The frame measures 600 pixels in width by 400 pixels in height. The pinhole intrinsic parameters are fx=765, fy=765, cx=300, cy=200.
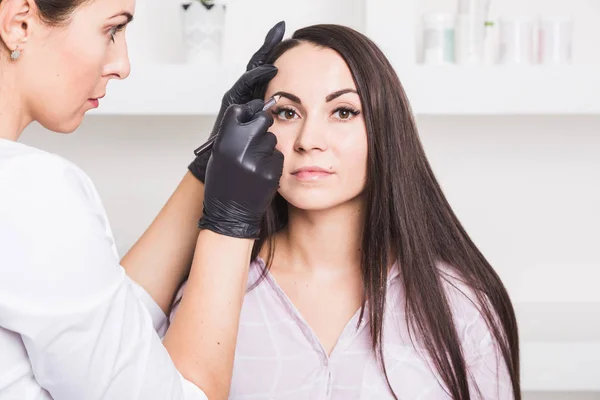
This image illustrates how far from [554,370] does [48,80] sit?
142 centimetres

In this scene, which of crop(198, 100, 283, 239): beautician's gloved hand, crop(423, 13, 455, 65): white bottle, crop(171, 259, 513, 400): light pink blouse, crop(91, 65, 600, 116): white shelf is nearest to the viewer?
crop(198, 100, 283, 239): beautician's gloved hand

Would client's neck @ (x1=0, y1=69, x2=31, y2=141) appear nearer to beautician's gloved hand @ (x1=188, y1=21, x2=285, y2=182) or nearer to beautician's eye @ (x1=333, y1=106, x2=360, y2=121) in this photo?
beautician's gloved hand @ (x1=188, y1=21, x2=285, y2=182)

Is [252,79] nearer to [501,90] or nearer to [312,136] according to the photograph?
[312,136]

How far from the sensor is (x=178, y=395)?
1.02m

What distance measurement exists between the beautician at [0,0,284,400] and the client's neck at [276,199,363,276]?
0.82ft

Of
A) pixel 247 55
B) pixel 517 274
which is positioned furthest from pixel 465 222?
pixel 247 55

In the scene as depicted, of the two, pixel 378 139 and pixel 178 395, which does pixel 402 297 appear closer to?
pixel 378 139

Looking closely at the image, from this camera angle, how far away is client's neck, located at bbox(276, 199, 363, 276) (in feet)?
4.98

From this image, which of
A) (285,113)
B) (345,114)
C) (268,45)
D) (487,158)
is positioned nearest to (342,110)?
(345,114)

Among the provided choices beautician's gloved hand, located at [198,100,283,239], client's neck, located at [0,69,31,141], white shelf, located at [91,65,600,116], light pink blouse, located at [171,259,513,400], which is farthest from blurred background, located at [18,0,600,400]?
client's neck, located at [0,69,31,141]

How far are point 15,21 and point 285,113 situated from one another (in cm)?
61

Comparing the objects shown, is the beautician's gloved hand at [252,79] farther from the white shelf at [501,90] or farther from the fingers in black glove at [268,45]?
the white shelf at [501,90]

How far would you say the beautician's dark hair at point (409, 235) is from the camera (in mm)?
1417

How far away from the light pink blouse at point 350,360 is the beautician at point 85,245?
282 millimetres
